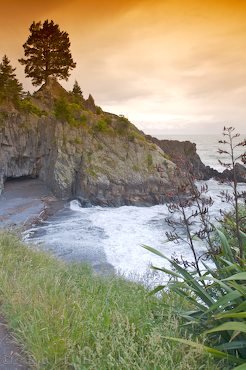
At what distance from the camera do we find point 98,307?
145 inches

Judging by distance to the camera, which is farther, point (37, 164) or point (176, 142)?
point (176, 142)

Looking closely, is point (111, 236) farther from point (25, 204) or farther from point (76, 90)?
point (76, 90)

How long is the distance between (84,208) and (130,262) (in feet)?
41.4

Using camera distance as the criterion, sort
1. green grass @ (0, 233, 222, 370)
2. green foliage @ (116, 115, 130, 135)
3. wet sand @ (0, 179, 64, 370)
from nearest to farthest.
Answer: green grass @ (0, 233, 222, 370)
wet sand @ (0, 179, 64, 370)
green foliage @ (116, 115, 130, 135)

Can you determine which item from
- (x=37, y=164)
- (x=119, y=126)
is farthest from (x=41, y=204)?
(x=119, y=126)

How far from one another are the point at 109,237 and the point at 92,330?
14.4 meters

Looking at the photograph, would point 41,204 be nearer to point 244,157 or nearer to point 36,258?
point 36,258

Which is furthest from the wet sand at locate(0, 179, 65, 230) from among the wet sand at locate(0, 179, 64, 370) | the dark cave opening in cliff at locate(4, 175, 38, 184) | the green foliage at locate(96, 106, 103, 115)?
the green foliage at locate(96, 106, 103, 115)

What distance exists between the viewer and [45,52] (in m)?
39.0

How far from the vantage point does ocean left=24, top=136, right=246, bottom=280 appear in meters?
13.2

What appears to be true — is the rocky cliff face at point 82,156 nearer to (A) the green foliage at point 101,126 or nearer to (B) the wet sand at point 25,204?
(A) the green foliage at point 101,126

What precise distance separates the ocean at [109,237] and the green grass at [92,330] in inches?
213

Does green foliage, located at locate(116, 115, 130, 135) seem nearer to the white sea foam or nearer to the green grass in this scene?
the white sea foam

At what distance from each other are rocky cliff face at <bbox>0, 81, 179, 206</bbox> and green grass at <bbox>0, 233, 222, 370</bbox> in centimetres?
2245
